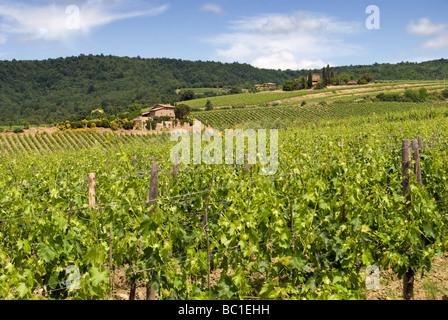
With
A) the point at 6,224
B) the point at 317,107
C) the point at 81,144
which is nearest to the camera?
the point at 6,224

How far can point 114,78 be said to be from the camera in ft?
499

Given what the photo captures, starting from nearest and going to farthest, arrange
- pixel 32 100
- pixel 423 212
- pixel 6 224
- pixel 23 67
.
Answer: pixel 423 212
pixel 6 224
pixel 32 100
pixel 23 67

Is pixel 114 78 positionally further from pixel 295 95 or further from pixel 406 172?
pixel 406 172

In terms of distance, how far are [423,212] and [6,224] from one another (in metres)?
5.12

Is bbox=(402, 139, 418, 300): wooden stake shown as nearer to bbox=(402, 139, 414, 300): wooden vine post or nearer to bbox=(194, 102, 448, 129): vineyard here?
bbox=(402, 139, 414, 300): wooden vine post

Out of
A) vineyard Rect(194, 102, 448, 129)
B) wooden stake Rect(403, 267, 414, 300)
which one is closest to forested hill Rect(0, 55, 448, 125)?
vineyard Rect(194, 102, 448, 129)

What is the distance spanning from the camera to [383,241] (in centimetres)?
414

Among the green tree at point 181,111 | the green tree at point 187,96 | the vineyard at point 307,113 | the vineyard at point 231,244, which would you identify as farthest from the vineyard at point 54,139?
the green tree at point 187,96

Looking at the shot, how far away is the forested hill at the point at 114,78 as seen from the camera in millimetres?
108331

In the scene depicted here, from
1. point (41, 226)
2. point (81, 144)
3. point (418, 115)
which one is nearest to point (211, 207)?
point (41, 226)

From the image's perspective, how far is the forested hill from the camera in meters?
108

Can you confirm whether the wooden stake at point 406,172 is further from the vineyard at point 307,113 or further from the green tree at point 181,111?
the green tree at point 181,111

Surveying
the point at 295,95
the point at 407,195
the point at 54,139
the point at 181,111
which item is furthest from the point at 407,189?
the point at 295,95

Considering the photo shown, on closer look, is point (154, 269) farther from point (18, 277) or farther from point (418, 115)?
point (418, 115)
